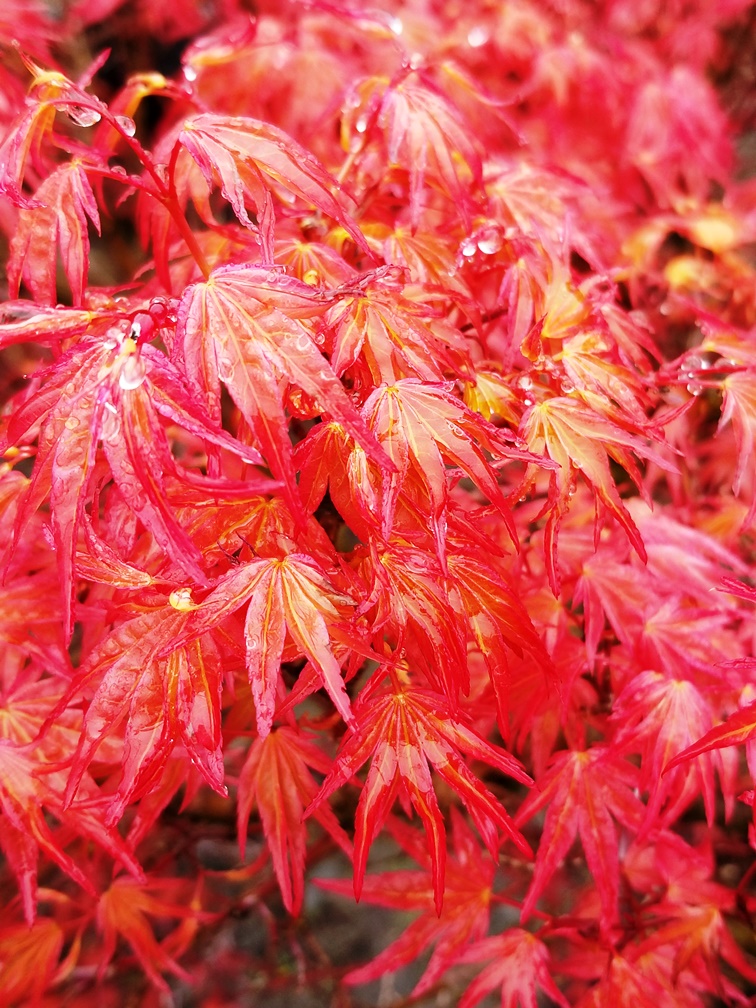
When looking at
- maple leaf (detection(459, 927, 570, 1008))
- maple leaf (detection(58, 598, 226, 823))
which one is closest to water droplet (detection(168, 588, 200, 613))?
maple leaf (detection(58, 598, 226, 823))

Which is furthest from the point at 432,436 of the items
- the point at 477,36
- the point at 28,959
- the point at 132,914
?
the point at 477,36

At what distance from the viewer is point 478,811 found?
0.75 metres

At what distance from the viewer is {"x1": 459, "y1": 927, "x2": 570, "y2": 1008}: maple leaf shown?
906 millimetres

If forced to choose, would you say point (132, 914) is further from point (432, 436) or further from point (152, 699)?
point (432, 436)

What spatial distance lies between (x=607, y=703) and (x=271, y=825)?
450mm

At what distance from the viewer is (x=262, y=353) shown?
591mm

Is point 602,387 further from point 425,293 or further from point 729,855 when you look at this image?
point 729,855

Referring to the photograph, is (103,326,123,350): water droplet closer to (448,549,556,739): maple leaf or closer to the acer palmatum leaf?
the acer palmatum leaf

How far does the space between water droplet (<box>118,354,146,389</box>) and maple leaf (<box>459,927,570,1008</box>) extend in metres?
0.73

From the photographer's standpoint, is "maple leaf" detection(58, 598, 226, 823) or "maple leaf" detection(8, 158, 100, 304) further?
"maple leaf" detection(8, 158, 100, 304)

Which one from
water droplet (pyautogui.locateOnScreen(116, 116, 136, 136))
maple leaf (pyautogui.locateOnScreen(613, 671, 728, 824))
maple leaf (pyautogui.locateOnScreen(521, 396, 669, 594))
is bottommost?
maple leaf (pyautogui.locateOnScreen(613, 671, 728, 824))

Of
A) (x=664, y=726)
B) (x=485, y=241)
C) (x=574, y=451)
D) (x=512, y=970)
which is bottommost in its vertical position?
(x=512, y=970)

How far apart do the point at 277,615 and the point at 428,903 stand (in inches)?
19.5

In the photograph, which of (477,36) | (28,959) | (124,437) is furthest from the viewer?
(477,36)
